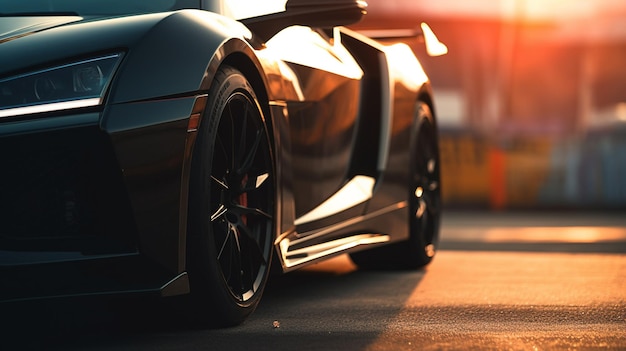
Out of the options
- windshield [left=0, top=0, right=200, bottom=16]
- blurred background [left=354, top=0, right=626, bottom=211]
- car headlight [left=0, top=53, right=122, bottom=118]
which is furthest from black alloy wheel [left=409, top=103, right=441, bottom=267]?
blurred background [left=354, top=0, right=626, bottom=211]

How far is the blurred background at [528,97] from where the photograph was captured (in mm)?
15453

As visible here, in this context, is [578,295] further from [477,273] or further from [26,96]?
[26,96]

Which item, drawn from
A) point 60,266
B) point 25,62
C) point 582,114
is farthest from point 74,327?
point 582,114

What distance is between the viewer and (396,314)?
14.9ft

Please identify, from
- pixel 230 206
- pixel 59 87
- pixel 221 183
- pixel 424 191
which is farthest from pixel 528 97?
pixel 59 87

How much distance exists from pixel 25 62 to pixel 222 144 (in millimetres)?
775

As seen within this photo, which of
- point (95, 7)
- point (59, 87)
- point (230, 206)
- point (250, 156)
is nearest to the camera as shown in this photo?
point (59, 87)

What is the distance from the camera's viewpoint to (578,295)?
517cm

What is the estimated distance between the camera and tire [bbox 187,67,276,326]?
3.76 meters

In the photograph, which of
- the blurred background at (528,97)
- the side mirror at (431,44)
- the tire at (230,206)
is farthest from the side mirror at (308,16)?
the blurred background at (528,97)

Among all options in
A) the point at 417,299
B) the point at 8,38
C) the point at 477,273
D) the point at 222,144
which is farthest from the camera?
the point at 477,273

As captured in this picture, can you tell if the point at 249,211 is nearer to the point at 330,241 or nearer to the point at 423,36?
the point at 330,241

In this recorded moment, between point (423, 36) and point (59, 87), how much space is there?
351 centimetres

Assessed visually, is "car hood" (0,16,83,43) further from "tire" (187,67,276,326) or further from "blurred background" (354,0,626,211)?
"blurred background" (354,0,626,211)
